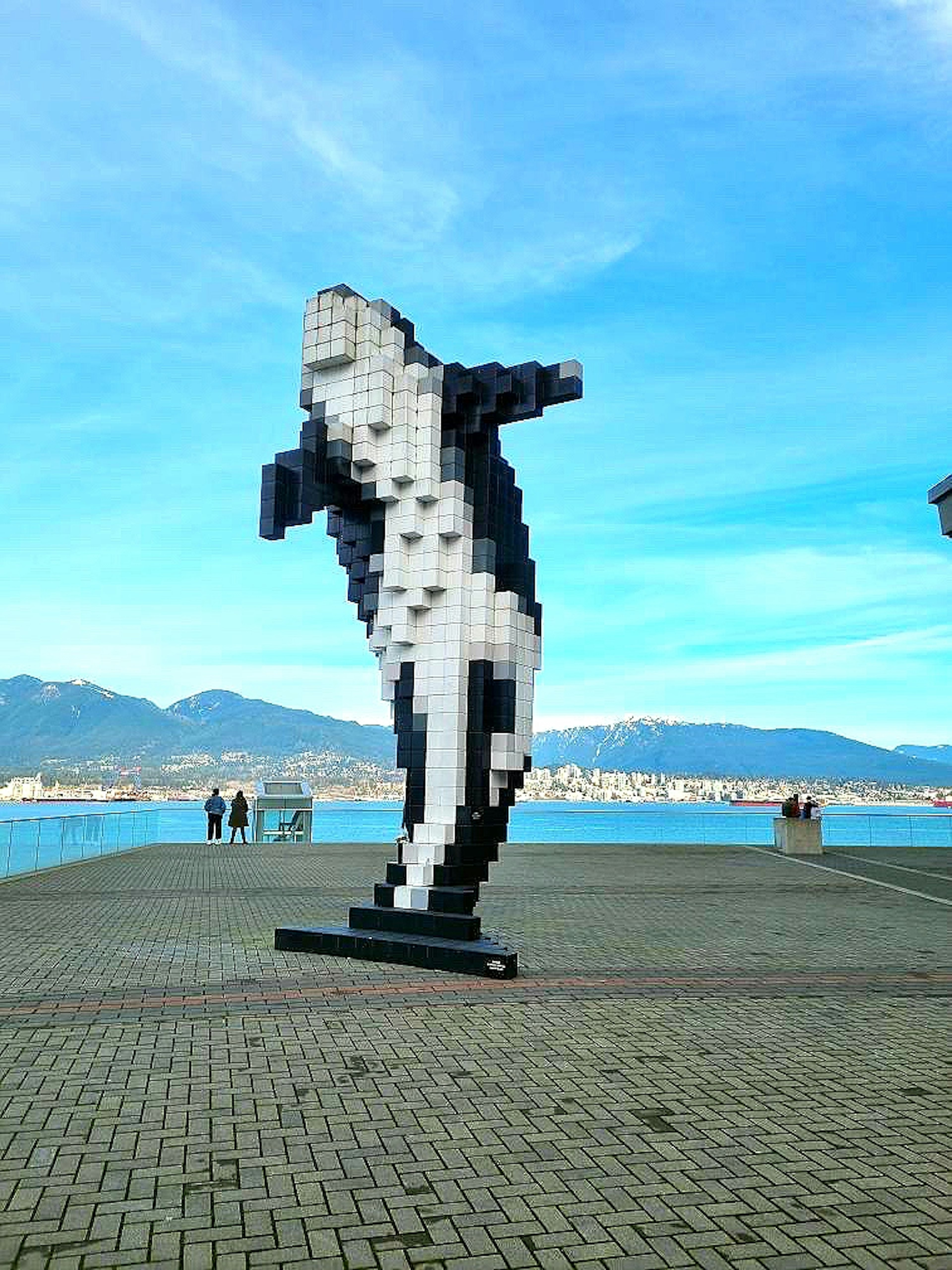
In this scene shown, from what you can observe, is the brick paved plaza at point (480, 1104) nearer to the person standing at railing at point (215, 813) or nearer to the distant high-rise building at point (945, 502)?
the distant high-rise building at point (945, 502)

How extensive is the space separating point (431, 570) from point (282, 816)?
21476 millimetres

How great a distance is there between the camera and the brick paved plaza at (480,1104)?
401cm

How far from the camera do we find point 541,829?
4025 centimetres

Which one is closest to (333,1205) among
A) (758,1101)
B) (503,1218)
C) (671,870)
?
(503,1218)

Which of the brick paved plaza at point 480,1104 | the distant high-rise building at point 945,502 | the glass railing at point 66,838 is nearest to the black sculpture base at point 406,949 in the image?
the brick paved plaza at point 480,1104

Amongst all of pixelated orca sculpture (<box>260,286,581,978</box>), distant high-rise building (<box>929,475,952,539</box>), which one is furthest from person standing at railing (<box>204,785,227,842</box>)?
distant high-rise building (<box>929,475,952,539</box>)

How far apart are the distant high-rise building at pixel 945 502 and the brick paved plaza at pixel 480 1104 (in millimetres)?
3534

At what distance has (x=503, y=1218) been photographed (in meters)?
4.15

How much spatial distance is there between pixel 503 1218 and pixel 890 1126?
8.47 feet

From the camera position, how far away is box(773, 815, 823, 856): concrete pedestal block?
90.3ft

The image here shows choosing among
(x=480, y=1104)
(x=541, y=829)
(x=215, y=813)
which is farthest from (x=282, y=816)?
(x=480, y=1104)

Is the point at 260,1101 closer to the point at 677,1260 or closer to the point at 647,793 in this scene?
the point at 677,1260

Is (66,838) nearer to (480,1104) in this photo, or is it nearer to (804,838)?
(480,1104)

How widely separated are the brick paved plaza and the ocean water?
8.54 m
